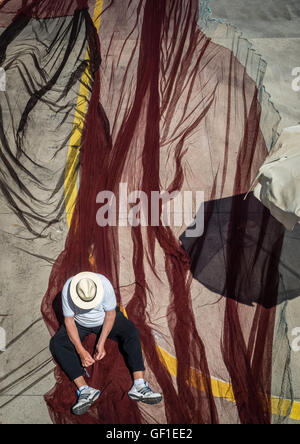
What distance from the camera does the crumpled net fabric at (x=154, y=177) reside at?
14.2 feet

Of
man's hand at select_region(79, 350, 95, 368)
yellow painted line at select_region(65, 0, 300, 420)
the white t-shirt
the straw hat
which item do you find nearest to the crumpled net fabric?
yellow painted line at select_region(65, 0, 300, 420)

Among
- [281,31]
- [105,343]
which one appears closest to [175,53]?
[281,31]

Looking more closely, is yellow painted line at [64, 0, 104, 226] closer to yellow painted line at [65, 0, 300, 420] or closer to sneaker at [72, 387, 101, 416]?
yellow painted line at [65, 0, 300, 420]

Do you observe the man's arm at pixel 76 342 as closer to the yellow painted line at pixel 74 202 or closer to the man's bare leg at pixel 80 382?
the man's bare leg at pixel 80 382

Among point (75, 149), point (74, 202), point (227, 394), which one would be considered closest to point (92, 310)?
point (227, 394)

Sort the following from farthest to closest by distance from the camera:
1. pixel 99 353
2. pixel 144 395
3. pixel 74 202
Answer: pixel 74 202, pixel 99 353, pixel 144 395

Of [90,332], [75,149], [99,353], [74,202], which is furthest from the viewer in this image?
[75,149]

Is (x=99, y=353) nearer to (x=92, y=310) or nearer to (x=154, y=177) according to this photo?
(x=92, y=310)

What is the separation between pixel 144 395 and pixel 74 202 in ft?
7.33

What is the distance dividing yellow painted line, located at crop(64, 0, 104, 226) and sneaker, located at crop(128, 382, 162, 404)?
192cm

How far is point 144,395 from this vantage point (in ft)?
13.8

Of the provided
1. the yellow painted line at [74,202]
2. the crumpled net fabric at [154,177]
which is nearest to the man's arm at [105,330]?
the crumpled net fabric at [154,177]

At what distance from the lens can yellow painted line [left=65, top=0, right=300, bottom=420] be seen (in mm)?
4227
